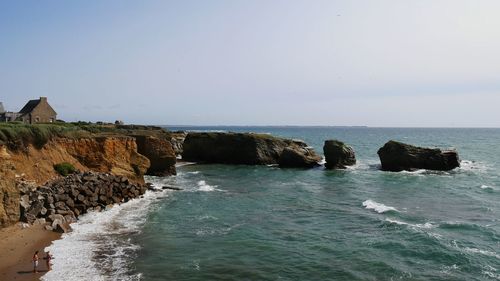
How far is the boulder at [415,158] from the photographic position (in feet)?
190

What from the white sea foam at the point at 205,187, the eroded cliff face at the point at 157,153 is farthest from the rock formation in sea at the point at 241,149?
the white sea foam at the point at 205,187

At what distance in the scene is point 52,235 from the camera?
24078 mm

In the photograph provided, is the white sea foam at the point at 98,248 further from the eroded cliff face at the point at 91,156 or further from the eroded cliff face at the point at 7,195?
the eroded cliff face at the point at 91,156

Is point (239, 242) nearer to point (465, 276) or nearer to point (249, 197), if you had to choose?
point (465, 276)

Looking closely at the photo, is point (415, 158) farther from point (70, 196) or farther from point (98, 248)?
point (98, 248)

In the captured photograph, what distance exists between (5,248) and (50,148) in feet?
51.5

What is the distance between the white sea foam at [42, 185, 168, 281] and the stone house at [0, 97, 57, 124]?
39.2 meters

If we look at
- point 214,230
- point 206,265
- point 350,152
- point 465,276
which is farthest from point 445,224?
point 350,152

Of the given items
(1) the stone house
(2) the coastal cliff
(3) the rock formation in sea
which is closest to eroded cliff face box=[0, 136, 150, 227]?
(2) the coastal cliff

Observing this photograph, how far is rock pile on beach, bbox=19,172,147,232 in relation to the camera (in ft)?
85.8

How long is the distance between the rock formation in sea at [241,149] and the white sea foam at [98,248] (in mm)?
36573

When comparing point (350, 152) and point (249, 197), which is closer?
point (249, 197)

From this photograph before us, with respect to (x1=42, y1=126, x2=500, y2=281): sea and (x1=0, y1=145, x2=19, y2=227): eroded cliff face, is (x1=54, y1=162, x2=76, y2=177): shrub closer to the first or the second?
(x1=42, y1=126, x2=500, y2=281): sea

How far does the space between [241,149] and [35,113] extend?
99.6 ft
